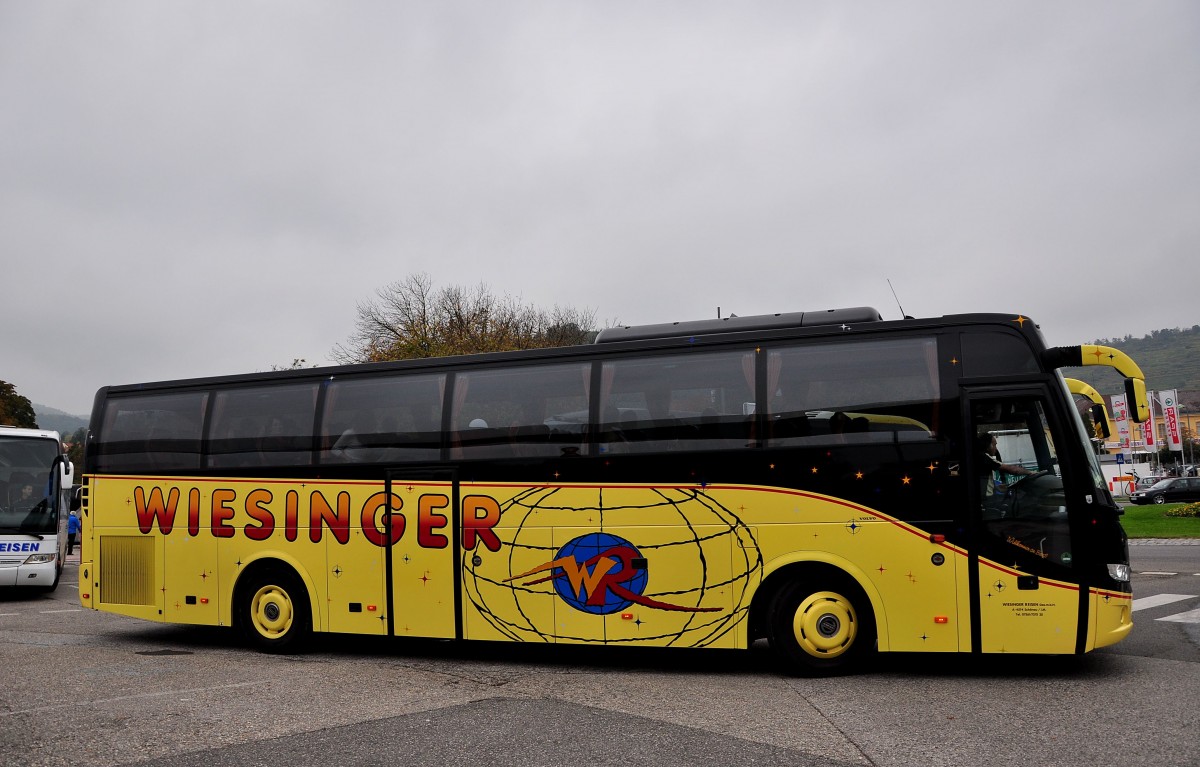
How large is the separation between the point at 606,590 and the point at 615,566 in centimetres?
26

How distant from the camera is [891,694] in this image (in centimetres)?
812

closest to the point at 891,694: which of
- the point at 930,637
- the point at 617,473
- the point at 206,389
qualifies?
the point at 930,637

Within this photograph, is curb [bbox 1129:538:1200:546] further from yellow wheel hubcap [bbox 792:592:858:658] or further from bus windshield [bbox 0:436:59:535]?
bus windshield [bbox 0:436:59:535]

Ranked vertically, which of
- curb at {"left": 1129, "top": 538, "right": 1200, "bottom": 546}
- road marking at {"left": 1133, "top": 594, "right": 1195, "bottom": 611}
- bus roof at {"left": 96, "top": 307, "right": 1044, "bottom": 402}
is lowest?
curb at {"left": 1129, "top": 538, "right": 1200, "bottom": 546}

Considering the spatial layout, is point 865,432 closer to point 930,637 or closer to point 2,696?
point 930,637

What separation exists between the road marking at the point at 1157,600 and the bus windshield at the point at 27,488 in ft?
57.7

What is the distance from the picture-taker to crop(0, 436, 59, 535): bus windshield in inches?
701

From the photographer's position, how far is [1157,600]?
13.6m

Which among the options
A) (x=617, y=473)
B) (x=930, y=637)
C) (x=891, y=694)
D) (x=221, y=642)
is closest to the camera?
(x=891, y=694)

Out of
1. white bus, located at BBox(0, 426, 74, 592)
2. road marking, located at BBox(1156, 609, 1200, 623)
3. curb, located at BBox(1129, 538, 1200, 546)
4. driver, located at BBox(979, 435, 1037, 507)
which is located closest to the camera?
driver, located at BBox(979, 435, 1037, 507)

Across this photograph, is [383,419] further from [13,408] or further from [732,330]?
[13,408]

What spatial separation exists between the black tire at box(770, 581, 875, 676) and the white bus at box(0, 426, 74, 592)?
14546 millimetres

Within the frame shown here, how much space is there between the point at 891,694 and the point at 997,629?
1.21 metres

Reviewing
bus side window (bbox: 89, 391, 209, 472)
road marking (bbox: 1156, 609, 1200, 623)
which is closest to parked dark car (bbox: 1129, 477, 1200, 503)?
road marking (bbox: 1156, 609, 1200, 623)
